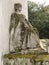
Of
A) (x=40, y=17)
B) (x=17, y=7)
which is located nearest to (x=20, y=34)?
(x=17, y=7)

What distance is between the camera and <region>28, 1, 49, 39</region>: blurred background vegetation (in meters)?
13.3

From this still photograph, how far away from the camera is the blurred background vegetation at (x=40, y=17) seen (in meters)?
13.3

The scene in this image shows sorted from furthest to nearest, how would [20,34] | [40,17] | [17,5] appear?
[40,17] → [17,5] → [20,34]

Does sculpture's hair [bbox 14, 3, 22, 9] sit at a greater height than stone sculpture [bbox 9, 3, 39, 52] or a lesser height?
greater

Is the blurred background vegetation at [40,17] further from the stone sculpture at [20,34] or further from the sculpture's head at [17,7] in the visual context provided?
the stone sculpture at [20,34]

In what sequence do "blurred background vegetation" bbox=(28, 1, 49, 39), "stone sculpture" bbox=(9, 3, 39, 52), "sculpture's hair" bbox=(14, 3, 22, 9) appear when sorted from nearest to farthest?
"stone sculpture" bbox=(9, 3, 39, 52) → "sculpture's hair" bbox=(14, 3, 22, 9) → "blurred background vegetation" bbox=(28, 1, 49, 39)

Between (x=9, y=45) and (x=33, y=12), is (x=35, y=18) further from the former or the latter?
(x=9, y=45)

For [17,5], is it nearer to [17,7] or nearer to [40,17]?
[17,7]

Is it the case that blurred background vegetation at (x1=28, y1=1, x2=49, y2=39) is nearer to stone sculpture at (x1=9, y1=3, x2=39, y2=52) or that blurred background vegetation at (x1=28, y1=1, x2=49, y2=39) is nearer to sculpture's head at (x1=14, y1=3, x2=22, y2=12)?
sculpture's head at (x1=14, y1=3, x2=22, y2=12)

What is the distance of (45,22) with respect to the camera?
547 inches

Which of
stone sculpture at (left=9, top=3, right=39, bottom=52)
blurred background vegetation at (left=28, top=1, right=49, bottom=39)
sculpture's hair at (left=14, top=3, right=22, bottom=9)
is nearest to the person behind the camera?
stone sculpture at (left=9, top=3, right=39, bottom=52)

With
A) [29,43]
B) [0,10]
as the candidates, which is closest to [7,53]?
[29,43]

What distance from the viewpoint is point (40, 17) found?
14.4 metres

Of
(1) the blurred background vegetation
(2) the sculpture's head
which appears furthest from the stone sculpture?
(1) the blurred background vegetation
